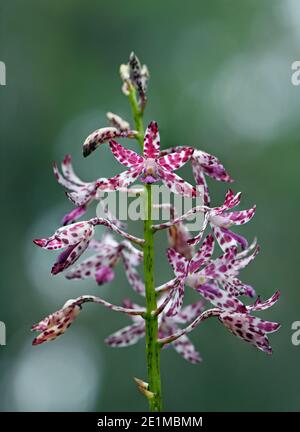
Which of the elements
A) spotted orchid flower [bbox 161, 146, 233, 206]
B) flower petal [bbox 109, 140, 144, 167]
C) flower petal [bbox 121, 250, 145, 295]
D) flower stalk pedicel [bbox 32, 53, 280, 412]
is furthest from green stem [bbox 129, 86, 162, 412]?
flower petal [bbox 121, 250, 145, 295]

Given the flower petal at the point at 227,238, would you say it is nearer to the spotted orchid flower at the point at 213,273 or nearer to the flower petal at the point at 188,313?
the spotted orchid flower at the point at 213,273

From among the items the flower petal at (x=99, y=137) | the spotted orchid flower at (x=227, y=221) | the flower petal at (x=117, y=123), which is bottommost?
the spotted orchid flower at (x=227, y=221)

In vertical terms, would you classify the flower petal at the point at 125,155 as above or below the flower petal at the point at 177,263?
above

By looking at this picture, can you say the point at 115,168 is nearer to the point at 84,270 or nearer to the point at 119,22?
the point at 119,22

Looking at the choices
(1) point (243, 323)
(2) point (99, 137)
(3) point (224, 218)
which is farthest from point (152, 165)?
(1) point (243, 323)

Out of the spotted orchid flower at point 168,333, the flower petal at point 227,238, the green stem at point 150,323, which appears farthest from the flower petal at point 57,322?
the flower petal at point 227,238

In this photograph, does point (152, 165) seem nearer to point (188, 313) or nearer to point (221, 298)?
point (221, 298)

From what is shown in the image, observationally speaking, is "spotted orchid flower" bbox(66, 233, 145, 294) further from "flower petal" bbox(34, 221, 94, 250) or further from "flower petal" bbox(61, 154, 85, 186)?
"flower petal" bbox(34, 221, 94, 250)
